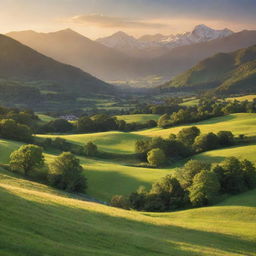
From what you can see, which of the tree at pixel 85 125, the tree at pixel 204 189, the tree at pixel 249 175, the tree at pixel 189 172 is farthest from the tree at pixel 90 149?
the tree at pixel 85 125

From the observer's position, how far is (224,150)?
352 ft

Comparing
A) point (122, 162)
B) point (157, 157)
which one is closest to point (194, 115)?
point (122, 162)

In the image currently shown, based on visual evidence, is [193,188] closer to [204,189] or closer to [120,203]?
[204,189]

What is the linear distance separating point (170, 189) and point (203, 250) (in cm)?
3386

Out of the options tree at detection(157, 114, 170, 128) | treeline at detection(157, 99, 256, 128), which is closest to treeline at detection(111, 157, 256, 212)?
tree at detection(157, 114, 170, 128)

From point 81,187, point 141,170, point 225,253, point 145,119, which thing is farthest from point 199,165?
point 145,119

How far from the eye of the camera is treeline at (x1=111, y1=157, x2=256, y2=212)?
200ft

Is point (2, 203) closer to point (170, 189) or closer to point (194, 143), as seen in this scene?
point (170, 189)

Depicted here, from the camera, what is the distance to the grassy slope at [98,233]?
22.4 metres

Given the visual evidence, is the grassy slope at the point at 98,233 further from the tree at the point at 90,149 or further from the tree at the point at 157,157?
the tree at the point at 90,149

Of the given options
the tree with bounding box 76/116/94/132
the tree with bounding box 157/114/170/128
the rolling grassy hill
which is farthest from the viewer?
the tree with bounding box 76/116/94/132

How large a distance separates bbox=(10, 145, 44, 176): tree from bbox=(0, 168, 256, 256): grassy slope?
128 ft

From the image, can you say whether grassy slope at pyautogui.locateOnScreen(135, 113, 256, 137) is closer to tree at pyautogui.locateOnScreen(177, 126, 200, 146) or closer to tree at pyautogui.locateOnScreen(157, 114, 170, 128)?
tree at pyautogui.locateOnScreen(177, 126, 200, 146)

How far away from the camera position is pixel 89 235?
27359 millimetres
